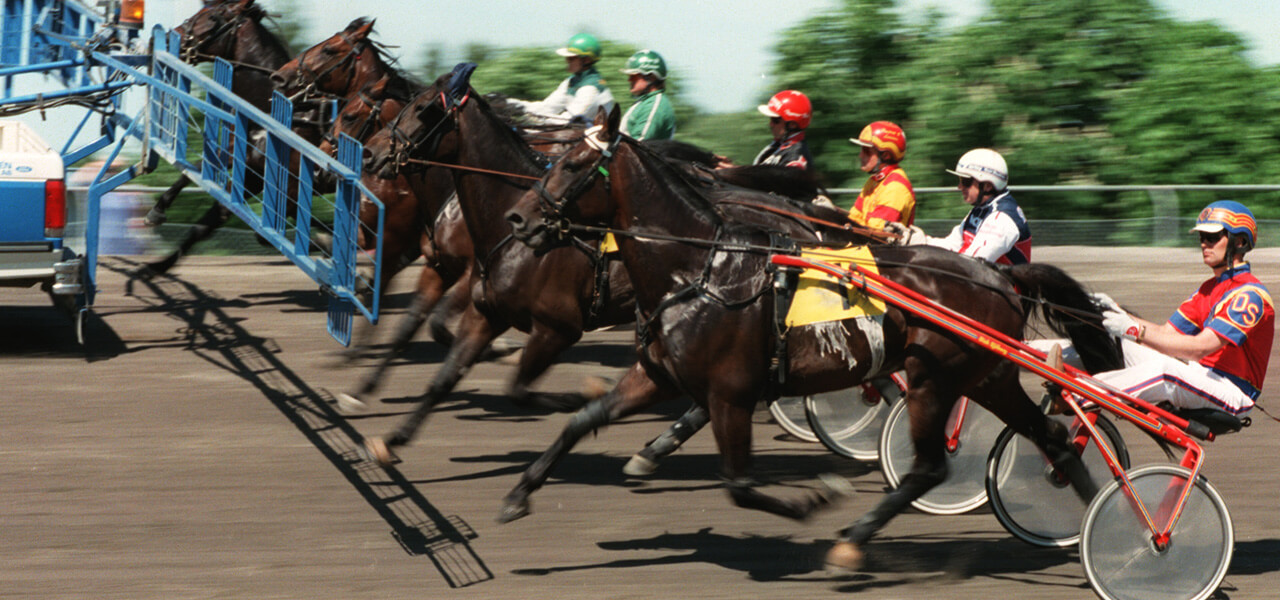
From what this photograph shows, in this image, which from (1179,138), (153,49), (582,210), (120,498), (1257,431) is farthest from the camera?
(1179,138)

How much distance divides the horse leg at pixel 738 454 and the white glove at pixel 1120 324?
5.05 feet

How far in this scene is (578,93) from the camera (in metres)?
9.35

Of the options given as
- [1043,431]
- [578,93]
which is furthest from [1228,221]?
[578,93]

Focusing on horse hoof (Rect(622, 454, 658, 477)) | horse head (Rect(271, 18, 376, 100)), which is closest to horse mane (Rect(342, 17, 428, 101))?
horse head (Rect(271, 18, 376, 100))

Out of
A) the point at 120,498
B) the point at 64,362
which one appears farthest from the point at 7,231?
the point at 120,498

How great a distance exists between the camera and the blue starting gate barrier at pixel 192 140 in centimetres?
736

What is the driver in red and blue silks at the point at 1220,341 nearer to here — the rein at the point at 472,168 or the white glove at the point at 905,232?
the white glove at the point at 905,232

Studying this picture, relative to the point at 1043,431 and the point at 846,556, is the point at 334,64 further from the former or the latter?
the point at 1043,431

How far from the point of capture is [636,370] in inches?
229

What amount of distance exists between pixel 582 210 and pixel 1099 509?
2429 mm

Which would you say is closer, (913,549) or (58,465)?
(913,549)

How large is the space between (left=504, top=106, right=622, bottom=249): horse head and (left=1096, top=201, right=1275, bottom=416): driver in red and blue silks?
90.6 inches

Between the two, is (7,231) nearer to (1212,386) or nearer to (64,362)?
(64,362)

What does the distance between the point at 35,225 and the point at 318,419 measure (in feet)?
8.43
